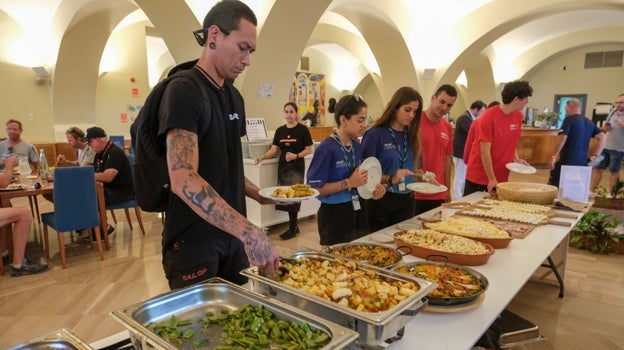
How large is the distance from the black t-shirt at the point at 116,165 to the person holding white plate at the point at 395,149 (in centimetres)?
266

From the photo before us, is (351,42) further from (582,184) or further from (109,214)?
(582,184)

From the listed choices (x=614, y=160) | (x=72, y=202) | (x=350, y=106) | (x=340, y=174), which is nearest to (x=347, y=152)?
(x=340, y=174)

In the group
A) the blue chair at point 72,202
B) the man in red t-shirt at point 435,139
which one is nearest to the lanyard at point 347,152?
the man in red t-shirt at point 435,139

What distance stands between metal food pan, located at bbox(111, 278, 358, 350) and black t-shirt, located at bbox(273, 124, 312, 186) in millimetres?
2961

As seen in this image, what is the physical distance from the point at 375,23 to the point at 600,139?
135 inches

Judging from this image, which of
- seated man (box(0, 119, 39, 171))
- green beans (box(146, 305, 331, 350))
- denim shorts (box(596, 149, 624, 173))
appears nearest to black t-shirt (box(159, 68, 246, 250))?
green beans (box(146, 305, 331, 350))

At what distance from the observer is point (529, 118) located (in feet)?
37.5

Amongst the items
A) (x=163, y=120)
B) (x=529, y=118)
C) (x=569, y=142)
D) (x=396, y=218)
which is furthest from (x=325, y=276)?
(x=529, y=118)

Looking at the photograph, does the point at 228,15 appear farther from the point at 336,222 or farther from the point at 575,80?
the point at 575,80

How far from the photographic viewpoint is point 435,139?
98.6 inches

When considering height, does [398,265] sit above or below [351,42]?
below

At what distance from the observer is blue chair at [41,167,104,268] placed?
3096mm

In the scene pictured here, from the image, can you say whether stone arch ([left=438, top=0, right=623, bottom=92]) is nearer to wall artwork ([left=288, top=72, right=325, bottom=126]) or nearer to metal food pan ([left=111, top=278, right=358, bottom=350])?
wall artwork ([left=288, top=72, right=325, bottom=126])

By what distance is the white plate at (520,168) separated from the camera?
2.57 metres
